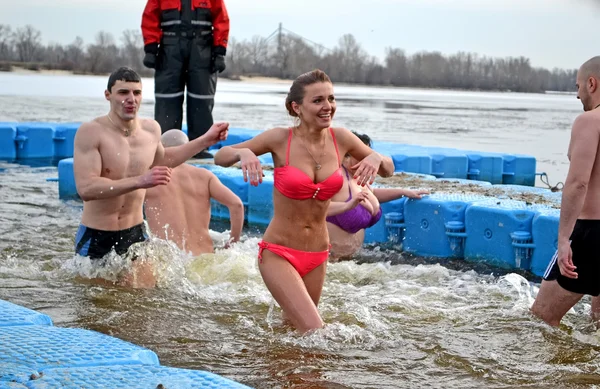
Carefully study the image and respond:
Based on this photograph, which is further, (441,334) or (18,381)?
(441,334)

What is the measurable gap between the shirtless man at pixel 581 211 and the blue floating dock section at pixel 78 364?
2213 mm

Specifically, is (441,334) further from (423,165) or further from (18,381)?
(423,165)

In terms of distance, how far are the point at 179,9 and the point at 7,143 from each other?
5.13 meters

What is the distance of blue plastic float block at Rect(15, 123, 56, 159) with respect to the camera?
49.2 ft

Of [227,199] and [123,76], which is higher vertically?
[123,76]

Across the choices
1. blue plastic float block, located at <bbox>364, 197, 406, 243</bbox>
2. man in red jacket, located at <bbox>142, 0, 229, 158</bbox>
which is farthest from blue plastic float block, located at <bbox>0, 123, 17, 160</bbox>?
blue plastic float block, located at <bbox>364, 197, 406, 243</bbox>

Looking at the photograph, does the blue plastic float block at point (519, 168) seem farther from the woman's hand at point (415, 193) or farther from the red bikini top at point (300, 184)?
the red bikini top at point (300, 184)

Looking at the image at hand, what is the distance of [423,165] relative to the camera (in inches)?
478

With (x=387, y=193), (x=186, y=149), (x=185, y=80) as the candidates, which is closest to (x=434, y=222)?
(x=387, y=193)

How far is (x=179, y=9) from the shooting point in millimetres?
11266

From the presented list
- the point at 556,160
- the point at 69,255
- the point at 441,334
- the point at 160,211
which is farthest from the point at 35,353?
the point at 556,160

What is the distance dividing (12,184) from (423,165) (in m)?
5.67

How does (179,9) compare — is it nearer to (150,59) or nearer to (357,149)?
(150,59)

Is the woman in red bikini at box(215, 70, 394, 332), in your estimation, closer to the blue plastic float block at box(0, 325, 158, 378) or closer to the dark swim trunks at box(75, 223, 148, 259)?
the blue plastic float block at box(0, 325, 158, 378)
